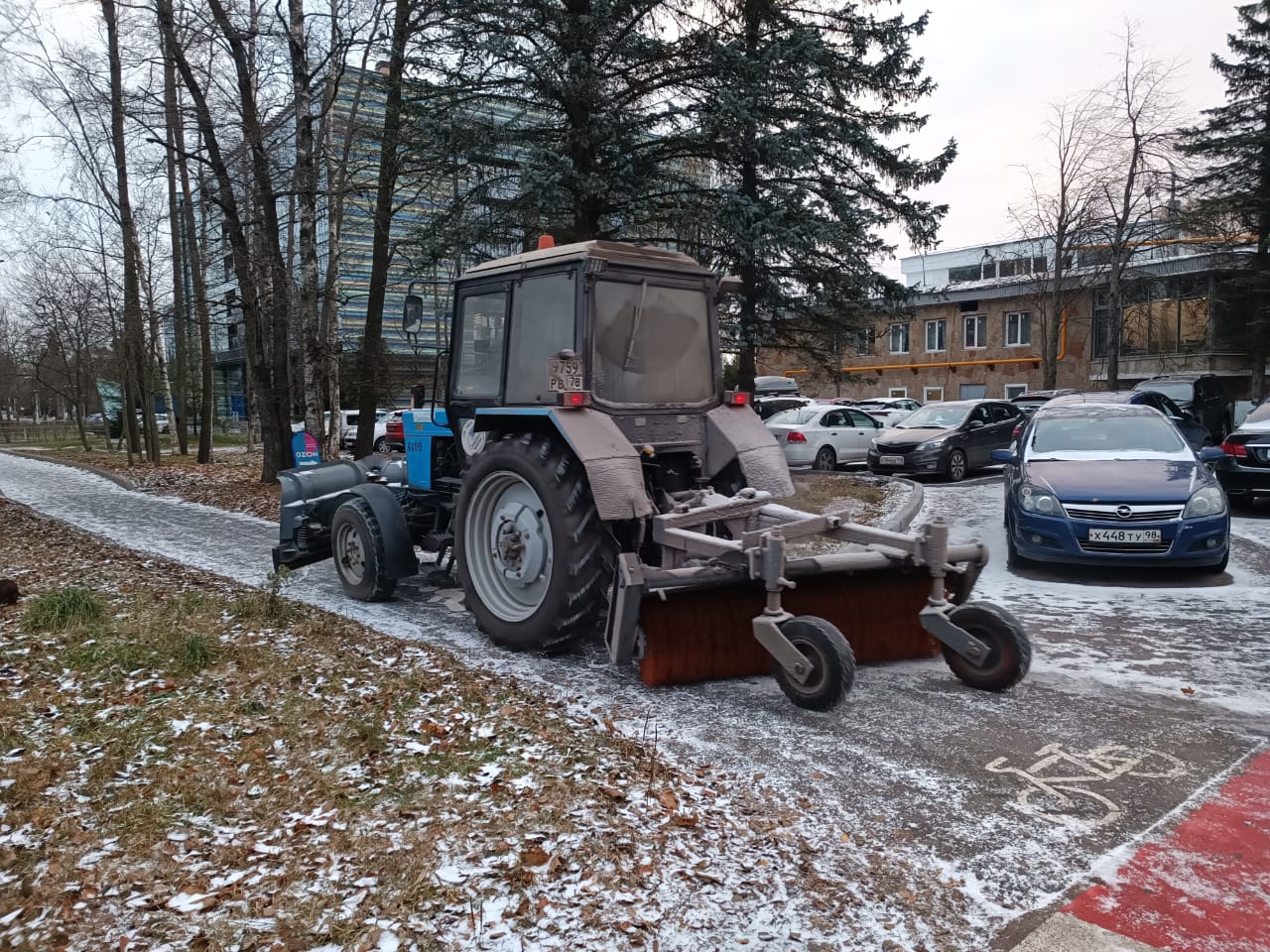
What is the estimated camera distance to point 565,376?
218 inches

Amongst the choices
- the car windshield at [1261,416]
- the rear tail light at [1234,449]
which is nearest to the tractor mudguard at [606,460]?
the rear tail light at [1234,449]

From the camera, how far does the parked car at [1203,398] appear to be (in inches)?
763

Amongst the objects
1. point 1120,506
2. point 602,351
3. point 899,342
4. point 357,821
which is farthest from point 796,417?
point 899,342

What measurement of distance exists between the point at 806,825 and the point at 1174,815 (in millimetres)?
1504

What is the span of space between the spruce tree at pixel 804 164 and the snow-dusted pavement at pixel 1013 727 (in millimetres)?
7313

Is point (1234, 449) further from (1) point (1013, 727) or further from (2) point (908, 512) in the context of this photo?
(1) point (1013, 727)

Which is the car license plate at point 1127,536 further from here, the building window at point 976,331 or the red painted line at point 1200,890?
the building window at point 976,331

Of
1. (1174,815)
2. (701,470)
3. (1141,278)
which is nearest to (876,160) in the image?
(701,470)

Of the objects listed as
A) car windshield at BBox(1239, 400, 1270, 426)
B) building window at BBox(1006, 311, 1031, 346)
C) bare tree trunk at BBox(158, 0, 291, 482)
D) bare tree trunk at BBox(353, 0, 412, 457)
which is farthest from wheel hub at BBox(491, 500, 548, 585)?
building window at BBox(1006, 311, 1031, 346)

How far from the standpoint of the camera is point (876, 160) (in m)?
14.9

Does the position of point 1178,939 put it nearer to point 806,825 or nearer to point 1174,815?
point 1174,815

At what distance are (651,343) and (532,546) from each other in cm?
156

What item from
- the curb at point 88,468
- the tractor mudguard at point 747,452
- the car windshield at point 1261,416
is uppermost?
the car windshield at point 1261,416

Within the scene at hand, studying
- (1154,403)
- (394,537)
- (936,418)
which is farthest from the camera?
(936,418)
